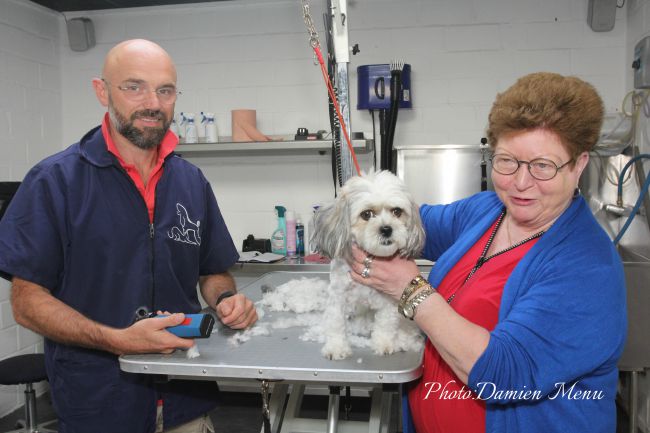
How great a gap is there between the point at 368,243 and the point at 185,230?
554 millimetres

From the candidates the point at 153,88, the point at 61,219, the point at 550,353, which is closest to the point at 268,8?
the point at 153,88

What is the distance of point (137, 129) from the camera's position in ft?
5.08

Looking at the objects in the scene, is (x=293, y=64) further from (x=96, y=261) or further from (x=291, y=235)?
(x=96, y=261)

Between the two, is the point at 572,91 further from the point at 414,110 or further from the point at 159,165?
the point at 414,110

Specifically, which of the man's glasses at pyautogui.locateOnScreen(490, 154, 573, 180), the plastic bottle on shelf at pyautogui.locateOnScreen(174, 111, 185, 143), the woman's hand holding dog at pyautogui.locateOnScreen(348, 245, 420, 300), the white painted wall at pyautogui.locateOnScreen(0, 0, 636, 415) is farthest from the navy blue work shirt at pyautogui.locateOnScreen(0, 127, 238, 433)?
the white painted wall at pyautogui.locateOnScreen(0, 0, 636, 415)

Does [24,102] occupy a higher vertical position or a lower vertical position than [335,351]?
higher

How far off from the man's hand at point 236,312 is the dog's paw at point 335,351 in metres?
0.31

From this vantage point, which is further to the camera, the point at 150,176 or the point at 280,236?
the point at 280,236

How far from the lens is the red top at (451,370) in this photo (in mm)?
1269

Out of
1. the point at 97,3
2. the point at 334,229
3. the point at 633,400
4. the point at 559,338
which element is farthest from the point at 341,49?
the point at 97,3

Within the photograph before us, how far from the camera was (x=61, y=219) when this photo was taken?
4.57ft

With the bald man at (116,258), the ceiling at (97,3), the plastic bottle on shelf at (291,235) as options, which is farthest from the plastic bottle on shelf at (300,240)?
the bald man at (116,258)

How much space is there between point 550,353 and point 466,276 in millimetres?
317

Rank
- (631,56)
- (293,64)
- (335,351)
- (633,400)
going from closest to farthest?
(335,351), (633,400), (631,56), (293,64)
